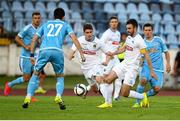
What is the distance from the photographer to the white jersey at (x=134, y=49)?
1477 cm

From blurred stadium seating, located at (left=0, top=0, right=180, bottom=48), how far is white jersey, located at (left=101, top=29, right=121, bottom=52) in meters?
10.6

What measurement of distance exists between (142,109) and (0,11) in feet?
52.9

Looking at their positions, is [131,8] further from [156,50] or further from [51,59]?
[51,59]

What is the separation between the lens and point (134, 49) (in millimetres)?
14867

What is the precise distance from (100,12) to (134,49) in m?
16.3

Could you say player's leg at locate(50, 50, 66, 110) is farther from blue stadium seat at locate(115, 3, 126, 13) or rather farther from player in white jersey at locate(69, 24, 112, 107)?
blue stadium seat at locate(115, 3, 126, 13)

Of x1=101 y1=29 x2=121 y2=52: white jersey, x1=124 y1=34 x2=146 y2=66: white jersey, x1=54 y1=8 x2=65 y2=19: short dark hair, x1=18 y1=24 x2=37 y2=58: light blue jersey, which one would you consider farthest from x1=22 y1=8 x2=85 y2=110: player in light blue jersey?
x1=101 y1=29 x2=121 y2=52: white jersey

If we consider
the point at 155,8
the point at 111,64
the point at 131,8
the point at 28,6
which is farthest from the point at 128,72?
the point at 155,8

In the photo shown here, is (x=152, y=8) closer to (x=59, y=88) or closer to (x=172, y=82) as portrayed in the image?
(x=172, y=82)

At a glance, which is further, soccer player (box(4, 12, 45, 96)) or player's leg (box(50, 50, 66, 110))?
soccer player (box(4, 12, 45, 96))

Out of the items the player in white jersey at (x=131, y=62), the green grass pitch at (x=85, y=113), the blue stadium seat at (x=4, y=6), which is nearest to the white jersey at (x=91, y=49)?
the player in white jersey at (x=131, y=62)

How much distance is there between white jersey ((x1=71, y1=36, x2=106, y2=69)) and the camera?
16.3 meters

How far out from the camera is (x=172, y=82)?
25.3m

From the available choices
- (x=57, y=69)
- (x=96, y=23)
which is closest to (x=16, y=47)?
(x=96, y=23)
